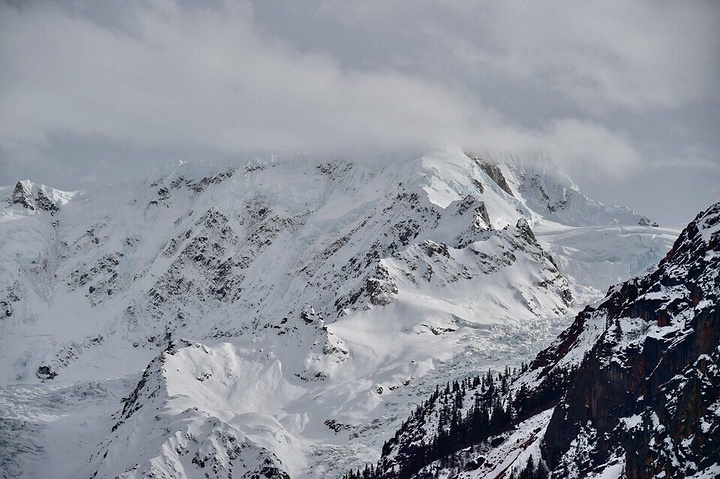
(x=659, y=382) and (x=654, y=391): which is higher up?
(x=659, y=382)

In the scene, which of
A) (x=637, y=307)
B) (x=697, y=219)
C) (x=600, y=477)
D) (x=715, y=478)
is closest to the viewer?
(x=715, y=478)

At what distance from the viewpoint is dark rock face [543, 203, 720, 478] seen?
499 ft

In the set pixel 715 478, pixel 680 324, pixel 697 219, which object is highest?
pixel 697 219

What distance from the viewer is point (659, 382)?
16400 cm

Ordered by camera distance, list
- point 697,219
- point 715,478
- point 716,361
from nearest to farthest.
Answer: point 715,478, point 716,361, point 697,219

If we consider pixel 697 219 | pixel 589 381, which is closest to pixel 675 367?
pixel 589 381

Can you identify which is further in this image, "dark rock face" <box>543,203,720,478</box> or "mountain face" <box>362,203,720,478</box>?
"dark rock face" <box>543,203,720,478</box>

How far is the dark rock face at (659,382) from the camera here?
152m

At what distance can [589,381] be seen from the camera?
598 ft

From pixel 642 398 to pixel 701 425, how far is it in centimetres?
1800

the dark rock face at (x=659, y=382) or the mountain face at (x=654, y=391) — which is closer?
the mountain face at (x=654, y=391)

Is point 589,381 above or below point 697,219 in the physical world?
below

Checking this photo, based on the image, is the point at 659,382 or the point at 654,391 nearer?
the point at 659,382

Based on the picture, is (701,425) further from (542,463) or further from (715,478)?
(542,463)
